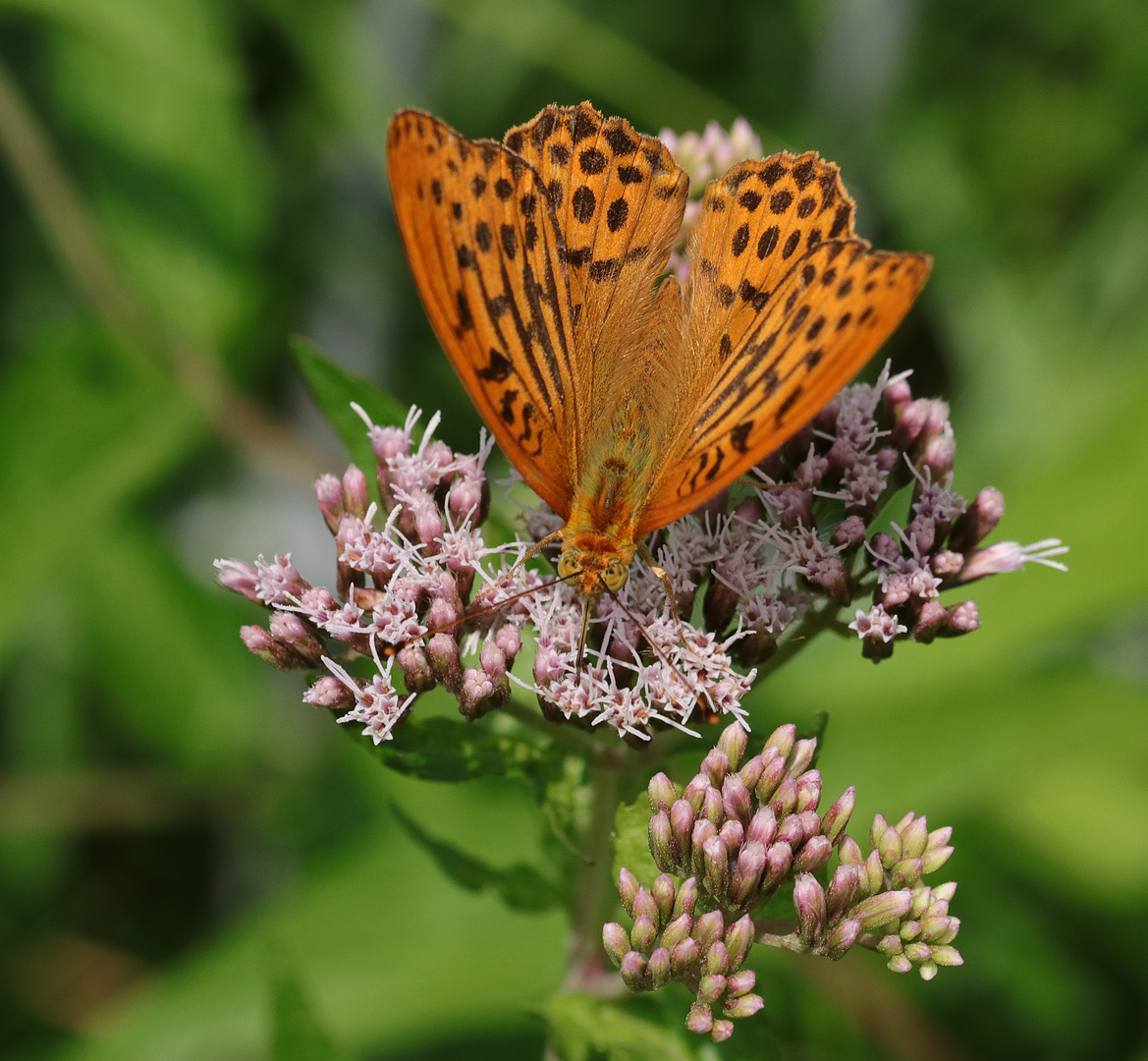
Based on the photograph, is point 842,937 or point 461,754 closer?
point 842,937

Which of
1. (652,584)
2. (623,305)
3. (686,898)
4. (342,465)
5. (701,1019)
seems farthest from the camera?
(342,465)

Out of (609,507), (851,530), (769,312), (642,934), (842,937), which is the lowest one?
(642,934)

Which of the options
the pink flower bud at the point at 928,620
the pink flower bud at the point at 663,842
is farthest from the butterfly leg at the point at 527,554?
the pink flower bud at the point at 928,620

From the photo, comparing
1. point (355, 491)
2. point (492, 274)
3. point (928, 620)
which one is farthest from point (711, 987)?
point (492, 274)

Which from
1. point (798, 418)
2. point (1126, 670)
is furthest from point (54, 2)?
point (1126, 670)

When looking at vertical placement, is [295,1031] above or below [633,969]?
below

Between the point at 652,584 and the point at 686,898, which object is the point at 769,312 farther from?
the point at 686,898

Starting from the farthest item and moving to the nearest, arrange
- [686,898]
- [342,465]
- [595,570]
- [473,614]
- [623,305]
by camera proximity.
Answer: [342,465] < [623,305] < [473,614] < [595,570] < [686,898]
